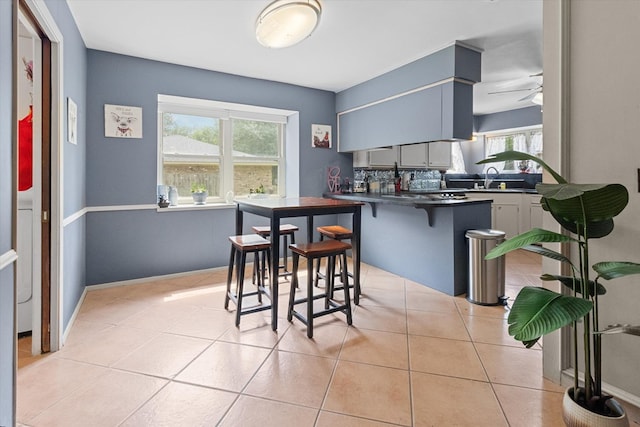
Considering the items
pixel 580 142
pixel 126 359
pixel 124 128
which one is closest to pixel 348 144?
pixel 124 128

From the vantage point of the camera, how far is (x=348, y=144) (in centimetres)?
473

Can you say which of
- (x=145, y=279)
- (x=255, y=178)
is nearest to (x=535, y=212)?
(x=255, y=178)

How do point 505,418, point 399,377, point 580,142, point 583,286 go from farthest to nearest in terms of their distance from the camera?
point 399,377, point 580,142, point 505,418, point 583,286

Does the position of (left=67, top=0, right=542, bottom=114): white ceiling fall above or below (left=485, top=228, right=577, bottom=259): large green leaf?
above

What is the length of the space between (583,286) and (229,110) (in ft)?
13.5

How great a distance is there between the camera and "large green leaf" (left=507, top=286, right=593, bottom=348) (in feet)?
3.42

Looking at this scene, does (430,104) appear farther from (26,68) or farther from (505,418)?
(26,68)

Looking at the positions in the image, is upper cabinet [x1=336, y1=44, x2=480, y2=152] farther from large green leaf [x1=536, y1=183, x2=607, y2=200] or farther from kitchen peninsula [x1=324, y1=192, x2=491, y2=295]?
large green leaf [x1=536, y1=183, x2=607, y2=200]

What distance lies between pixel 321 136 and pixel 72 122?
302 cm

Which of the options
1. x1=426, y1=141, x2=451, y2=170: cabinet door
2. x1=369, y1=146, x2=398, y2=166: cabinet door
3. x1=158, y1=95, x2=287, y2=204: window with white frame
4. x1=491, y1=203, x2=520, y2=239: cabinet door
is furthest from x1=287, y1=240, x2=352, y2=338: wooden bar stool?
x1=491, y1=203, x2=520, y2=239: cabinet door

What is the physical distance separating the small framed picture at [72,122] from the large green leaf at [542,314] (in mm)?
3038

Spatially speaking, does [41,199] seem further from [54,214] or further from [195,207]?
[195,207]

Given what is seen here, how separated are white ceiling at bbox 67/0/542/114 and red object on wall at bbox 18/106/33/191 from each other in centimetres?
102

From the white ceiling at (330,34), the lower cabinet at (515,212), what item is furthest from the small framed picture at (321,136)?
the lower cabinet at (515,212)
